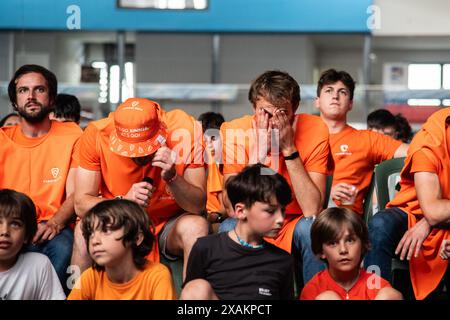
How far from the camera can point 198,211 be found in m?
3.46

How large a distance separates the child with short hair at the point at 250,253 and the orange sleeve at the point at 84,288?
13.6 inches

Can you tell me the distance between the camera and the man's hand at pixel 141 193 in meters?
3.25

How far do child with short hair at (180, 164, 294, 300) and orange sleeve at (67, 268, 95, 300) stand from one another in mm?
345

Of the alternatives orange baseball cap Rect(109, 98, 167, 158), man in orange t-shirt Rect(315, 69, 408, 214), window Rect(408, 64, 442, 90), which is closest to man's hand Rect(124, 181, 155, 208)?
orange baseball cap Rect(109, 98, 167, 158)

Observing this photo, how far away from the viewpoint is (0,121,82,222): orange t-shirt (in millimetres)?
3748

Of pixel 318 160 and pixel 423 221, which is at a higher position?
pixel 318 160

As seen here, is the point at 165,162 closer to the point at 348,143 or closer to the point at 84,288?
the point at 84,288

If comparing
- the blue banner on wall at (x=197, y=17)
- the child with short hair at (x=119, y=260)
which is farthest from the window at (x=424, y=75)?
the child with short hair at (x=119, y=260)

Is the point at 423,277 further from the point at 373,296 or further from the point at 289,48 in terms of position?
the point at 289,48

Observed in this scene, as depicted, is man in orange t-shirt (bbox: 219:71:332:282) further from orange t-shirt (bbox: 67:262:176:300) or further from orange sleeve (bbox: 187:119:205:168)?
orange t-shirt (bbox: 67:262:176:300)

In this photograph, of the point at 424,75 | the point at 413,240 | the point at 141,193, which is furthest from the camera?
the point at 424,75

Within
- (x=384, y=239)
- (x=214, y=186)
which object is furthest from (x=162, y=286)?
(x=214, y=186)

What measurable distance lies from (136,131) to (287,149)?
0.62 meters
